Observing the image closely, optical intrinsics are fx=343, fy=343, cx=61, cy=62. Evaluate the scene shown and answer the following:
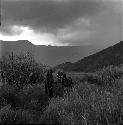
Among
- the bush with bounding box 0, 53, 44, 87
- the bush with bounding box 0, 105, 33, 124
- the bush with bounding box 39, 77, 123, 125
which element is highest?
the bush with bounding box 0, 53, 44, 87

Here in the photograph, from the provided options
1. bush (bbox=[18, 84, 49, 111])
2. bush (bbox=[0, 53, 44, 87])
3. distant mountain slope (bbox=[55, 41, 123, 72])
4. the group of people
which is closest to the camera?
bush (bbox=[18, 84, 49, 111])

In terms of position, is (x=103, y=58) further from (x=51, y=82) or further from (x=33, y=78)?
(x=51, y=82)

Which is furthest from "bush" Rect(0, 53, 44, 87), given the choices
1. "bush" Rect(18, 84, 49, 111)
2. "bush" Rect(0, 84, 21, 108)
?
"bush" Rect(0, 84, 21, 108)

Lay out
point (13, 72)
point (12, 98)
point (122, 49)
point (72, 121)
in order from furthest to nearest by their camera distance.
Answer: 1. point (122, 49)
2. point (13, 72)
3. point (12, 98)
4. point (72, 121)

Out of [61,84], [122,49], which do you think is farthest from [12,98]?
[122,49]

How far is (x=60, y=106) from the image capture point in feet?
41.1

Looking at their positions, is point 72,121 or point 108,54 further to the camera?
point 108,54

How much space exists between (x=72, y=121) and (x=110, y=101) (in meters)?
1.41

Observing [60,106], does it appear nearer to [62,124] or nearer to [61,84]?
[62,124]

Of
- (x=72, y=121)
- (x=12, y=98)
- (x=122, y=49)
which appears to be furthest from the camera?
(x=122, y=49)

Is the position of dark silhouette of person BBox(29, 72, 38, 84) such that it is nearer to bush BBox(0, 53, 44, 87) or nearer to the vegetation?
bush BBox(0, 53, 44, 87)

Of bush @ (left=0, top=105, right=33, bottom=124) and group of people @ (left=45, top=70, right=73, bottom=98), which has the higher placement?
group of people @ (left=45, top=70, right=73, bottom=98)

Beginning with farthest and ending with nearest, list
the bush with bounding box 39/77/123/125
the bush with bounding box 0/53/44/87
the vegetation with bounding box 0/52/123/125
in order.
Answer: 1. the bush with bounding box 0/53/44/87
2. the vegetation with bounding box 0/52/123/125
3. the bush with bounding box 39/77/123/125

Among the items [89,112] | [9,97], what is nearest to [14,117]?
[89,112]
